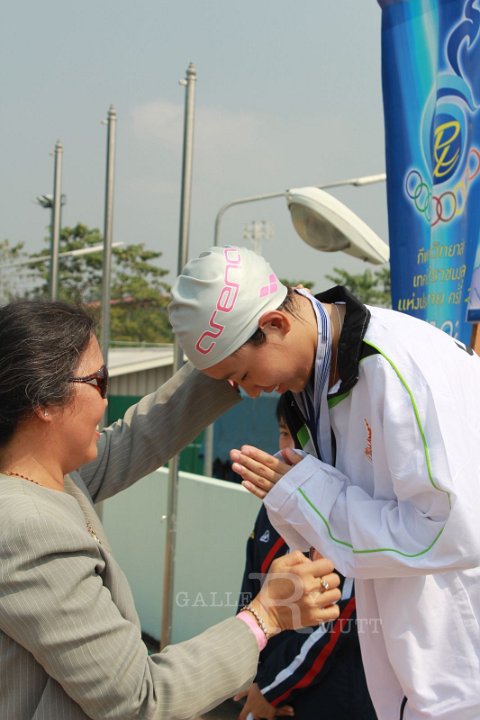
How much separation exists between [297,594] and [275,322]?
25.3 inches

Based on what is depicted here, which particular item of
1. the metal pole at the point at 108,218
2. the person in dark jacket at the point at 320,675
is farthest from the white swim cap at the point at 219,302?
the metal pole at the point at 108,218

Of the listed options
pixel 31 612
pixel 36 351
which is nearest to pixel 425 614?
pixel 31 612

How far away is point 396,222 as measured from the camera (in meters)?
3.09

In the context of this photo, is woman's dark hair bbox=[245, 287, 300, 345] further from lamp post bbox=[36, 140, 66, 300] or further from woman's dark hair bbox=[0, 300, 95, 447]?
lamp post bbox=[36, 140, 66, 300]

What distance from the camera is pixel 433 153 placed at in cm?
291

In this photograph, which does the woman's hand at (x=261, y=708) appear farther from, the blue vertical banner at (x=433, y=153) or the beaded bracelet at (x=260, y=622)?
the blue vertical banner at (x=433, y=153)

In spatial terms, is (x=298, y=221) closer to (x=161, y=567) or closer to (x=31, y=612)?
(x=161, y=567)

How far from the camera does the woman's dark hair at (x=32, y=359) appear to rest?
5.57 feet

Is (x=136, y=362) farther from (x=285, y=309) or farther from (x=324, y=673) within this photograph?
(x=285, y=309)

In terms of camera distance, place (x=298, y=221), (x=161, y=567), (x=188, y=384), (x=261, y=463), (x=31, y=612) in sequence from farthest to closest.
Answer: (x=161, y=567), (x=298, y=221), (x=188, y=384), (x=261, y=463), (x=31, y=612)

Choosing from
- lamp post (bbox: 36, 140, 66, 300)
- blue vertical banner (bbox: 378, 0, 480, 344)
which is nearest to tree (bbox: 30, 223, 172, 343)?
lamp post (bbox: 36, 140, 66, 300)

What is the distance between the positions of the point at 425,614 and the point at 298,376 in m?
0.63

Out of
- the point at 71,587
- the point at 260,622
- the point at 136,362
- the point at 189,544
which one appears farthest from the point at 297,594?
the point at 136,362

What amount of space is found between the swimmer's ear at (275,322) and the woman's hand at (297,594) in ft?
1.77
